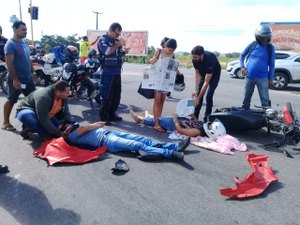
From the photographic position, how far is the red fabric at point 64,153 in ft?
14.4

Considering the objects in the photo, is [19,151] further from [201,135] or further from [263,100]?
[263,100]

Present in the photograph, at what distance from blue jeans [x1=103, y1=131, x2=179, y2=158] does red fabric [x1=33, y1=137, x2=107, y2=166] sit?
13 cm

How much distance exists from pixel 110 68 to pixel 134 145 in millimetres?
2277

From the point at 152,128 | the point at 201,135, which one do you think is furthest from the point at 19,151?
the point at 201,135

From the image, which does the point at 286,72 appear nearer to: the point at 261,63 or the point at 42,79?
the point at 261,63

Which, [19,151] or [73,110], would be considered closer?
[19,151]

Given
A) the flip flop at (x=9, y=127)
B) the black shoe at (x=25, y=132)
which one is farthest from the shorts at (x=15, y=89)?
the black shoe at (x=25, y=132)

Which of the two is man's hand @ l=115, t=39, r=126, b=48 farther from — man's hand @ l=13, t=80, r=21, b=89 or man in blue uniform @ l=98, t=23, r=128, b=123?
man's hand @ l=13, t=80, r=21, b=89

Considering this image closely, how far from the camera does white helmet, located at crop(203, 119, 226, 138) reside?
538 centimetres

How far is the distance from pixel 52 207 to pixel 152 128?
3.24 metres

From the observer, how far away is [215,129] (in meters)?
5.39

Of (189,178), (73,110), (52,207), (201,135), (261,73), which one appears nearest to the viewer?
(52,207)

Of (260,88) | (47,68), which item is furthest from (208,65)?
(47,68)

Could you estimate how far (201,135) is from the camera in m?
5.52
